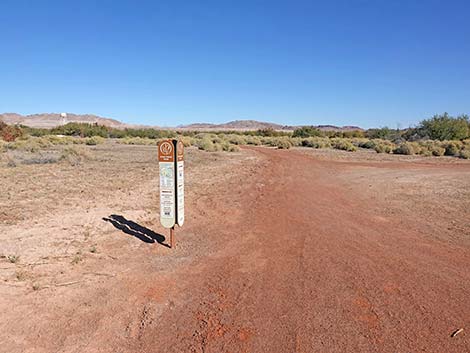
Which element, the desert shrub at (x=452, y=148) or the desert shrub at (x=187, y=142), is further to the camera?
the desert shrub at (x=187, y=142)

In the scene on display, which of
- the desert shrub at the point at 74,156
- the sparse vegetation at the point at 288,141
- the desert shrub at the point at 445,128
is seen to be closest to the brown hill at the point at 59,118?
the sparse vegetation at the point at 288,141

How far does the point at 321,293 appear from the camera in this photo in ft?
15.7

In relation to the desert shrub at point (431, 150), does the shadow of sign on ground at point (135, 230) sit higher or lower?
lower

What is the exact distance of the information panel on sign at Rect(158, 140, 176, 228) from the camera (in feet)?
20.7

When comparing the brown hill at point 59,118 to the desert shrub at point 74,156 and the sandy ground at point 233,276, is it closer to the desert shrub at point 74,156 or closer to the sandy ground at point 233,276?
the desert shrub at point 74,156

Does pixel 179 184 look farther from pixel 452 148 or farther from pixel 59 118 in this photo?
pixel 59 118

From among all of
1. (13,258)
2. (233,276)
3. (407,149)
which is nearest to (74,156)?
(13,258)

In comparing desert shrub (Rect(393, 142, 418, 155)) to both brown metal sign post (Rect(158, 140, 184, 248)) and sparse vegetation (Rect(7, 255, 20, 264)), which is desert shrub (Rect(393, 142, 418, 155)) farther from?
sparse vegetation (Rect(7, 255, 20, 264))

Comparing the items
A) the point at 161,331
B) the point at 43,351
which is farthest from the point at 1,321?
the point at 161,331

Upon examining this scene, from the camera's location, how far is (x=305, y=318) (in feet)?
13.7

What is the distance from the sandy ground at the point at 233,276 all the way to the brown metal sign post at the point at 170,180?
2.22 ft

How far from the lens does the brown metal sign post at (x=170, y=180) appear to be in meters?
6.29

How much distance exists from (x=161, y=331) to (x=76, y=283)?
5.92 feet

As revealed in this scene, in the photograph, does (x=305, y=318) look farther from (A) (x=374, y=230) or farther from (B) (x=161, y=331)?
(A) (x=374, y=230)
